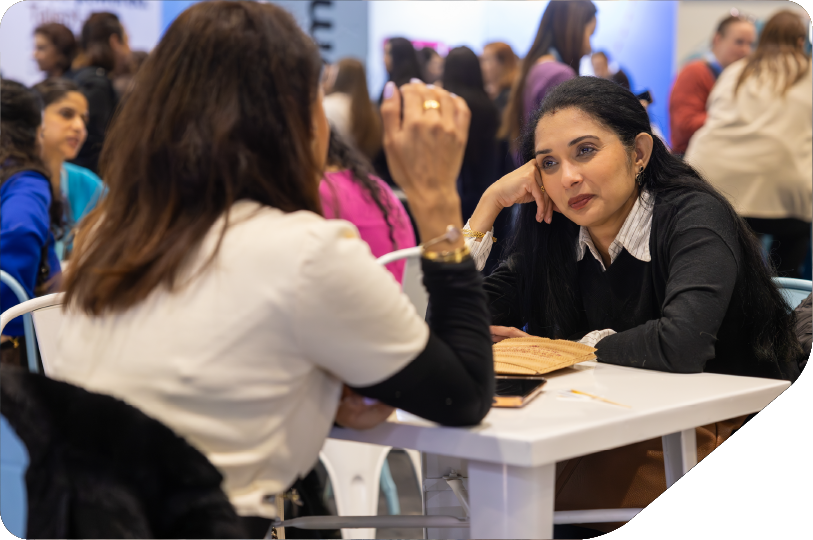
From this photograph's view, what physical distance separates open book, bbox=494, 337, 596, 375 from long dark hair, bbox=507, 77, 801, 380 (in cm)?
32

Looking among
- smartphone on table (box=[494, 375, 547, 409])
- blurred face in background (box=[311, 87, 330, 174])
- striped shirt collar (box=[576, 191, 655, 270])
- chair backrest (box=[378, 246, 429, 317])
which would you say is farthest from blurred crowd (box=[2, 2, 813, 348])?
blurred face in background (box=[311, 87, 330, 174])

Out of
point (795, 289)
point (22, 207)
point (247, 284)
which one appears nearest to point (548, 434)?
point (247, 284)

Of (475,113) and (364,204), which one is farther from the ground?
(475,113)

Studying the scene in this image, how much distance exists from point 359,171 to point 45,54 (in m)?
2.75

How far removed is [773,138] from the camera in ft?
10.3

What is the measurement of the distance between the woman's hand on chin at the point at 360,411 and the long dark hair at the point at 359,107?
112 inches

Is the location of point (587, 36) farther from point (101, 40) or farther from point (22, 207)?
point (101, 40)

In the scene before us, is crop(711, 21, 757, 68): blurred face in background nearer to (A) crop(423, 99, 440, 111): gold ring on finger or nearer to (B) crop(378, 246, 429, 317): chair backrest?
(B) crop(378, 246, 429, 317): chair backrest

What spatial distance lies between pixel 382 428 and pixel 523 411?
0.18 metres

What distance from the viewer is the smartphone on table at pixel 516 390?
1049mm

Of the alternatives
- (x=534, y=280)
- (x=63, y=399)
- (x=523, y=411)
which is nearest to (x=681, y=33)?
(x=534, y=280)

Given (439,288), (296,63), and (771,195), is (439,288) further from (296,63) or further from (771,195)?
(771,195)

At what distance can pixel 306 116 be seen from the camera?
0.94 metres

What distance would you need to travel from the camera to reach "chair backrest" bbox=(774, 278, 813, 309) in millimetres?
1791
